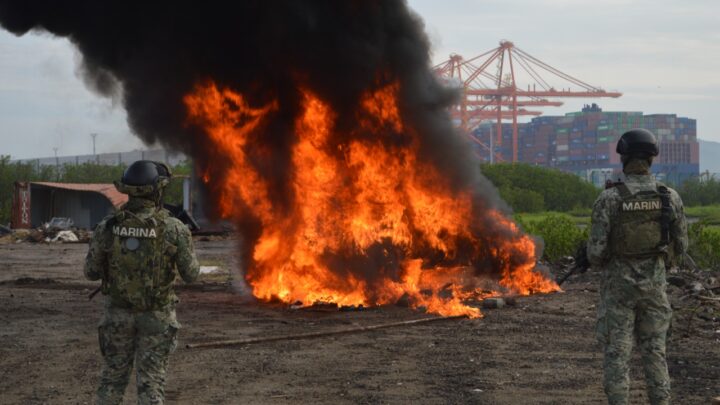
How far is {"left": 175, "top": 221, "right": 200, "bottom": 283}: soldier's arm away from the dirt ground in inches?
77.6

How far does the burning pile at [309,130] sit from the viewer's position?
14.8m

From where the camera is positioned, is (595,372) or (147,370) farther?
(595,372)

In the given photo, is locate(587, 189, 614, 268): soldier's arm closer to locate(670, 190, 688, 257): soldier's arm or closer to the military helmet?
locate(670, 190, 688, 257): soldier's arm

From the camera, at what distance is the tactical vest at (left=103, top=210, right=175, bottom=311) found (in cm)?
606

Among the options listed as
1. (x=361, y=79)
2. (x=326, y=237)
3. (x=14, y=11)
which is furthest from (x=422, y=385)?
(x=14, y=11)

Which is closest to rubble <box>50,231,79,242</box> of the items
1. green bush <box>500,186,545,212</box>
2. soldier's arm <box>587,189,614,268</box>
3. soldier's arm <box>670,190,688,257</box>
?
green bush <box>500,186,545,212</box>

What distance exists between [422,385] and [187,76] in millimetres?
9045

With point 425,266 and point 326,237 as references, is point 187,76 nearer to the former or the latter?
point 326,237

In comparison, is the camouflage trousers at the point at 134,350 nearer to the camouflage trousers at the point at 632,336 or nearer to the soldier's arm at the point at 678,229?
the camouflage trousers at the point at 632,336

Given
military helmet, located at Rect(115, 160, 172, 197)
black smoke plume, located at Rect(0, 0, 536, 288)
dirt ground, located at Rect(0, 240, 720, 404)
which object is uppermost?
black smoke plume, located at Rect(0, 0, 536, 288)

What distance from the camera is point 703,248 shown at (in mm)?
19109

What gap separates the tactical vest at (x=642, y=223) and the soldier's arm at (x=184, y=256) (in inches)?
133

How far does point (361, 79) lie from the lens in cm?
1515

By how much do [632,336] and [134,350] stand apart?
3.87m
